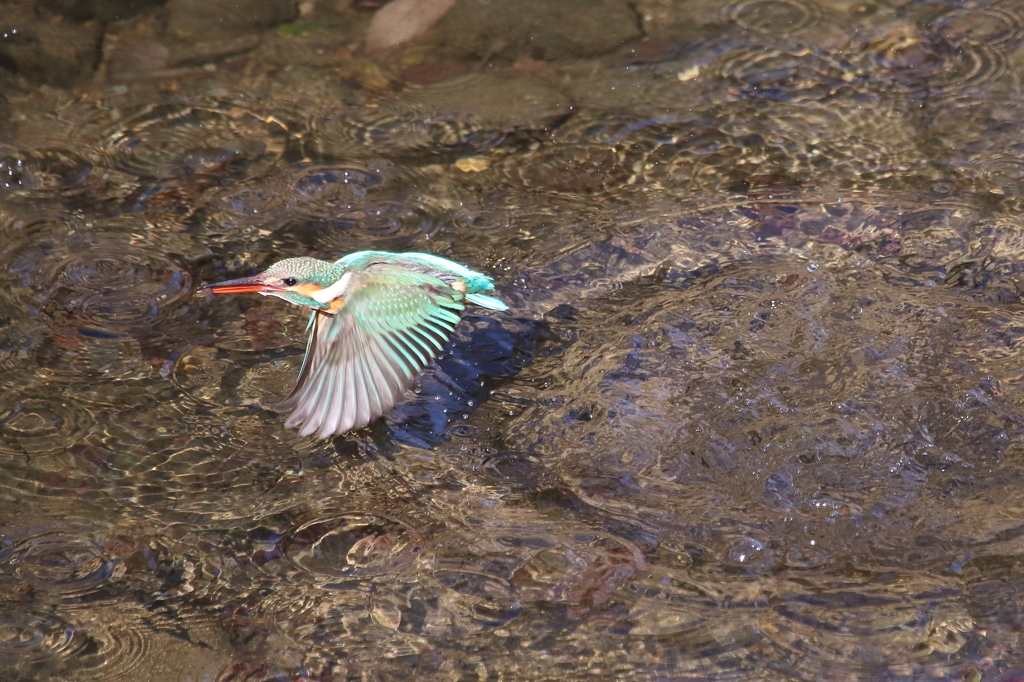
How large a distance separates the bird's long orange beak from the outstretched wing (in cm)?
21

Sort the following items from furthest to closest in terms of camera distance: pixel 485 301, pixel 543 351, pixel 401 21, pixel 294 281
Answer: pixel 401 21 → pixel 543 351 → pixel 485 301 → pixel 294 281

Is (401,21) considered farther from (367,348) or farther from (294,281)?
(367,348)

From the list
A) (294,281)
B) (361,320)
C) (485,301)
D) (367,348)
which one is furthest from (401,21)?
(367,348)

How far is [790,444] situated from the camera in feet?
11.4

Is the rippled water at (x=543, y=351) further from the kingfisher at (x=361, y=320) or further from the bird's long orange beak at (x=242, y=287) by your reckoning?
the bird's long orange beak at (x=242, y=287)

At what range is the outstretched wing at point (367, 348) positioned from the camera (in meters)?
3.21

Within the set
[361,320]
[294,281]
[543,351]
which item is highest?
[294,281]

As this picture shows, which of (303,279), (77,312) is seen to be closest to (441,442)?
(303,279)

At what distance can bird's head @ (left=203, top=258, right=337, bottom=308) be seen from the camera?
3.48 metres

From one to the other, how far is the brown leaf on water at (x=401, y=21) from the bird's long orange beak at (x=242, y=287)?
96.0 inches

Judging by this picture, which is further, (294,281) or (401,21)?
(401,21)

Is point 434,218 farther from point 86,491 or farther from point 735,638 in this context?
point 735,638

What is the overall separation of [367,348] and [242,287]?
1.55ft

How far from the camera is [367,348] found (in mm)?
3375
